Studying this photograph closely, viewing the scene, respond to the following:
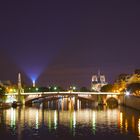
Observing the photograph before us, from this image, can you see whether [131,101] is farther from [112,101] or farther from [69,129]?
[69,129]

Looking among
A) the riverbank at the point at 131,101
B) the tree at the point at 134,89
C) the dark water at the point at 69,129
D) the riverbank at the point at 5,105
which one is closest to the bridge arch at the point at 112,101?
the riverbank at the point at 131,101

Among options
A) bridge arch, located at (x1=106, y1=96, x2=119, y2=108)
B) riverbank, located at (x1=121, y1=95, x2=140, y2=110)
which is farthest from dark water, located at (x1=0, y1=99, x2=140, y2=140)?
bridge arch, located at (x1=106, y1=96, x2=119, y2=108)

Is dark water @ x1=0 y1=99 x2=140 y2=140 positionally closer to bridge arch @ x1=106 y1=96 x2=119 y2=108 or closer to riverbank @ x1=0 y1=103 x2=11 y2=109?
riverbank @ x1=0 y1=103 x2=11 y2=109

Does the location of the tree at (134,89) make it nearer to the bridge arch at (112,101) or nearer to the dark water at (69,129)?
the bridge arch at (112,101)

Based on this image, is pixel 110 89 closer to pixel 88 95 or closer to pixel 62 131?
pixel 88 95

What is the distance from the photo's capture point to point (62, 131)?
64.2m

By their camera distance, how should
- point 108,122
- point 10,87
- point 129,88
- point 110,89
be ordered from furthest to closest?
point 110,89, point 10,87, point 129,88, point 108,122

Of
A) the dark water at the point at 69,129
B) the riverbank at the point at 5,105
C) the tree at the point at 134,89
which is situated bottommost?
the dark water at the point at 69,129

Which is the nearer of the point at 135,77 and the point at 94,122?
the point at 94,122

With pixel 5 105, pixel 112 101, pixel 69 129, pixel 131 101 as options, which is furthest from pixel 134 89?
pixel 69 129

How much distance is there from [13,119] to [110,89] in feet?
326

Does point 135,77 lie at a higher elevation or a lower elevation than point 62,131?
higher

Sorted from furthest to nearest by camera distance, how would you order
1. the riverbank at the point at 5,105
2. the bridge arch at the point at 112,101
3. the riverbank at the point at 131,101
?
1. the bridge arch at the point at 112,101
2. the riverbank at the point at 5,105
3. the riverbank at the point at 131,101

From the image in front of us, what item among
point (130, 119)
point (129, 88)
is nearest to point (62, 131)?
point (130, 119)
